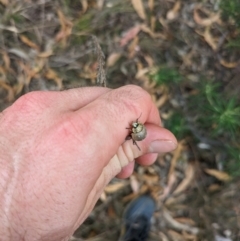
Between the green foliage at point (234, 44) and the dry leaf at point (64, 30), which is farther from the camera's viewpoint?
the dry leaf at point (64, 30)

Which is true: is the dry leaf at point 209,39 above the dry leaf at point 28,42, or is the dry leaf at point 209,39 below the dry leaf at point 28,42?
below

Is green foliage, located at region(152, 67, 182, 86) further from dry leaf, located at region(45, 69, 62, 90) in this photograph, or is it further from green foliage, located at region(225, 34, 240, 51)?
dry leaf, located at region(45, 69, 62, 90)

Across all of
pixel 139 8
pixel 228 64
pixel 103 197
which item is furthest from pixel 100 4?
pixel 103 197

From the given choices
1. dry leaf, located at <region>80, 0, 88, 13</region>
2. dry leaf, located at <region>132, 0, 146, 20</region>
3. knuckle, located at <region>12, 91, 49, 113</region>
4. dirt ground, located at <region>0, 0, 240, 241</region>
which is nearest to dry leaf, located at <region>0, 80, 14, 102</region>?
dirt ground, located at <region>0, 0, 240, 241</region>

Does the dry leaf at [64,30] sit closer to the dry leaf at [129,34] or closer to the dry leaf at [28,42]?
the dry leaf at [28,42]

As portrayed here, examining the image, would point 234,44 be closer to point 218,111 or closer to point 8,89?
point 218,111

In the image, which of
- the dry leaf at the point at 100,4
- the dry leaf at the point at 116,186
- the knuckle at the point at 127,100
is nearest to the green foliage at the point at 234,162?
the dry leaf at the point at 116,186

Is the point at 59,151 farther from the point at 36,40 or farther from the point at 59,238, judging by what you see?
the point at 36,40
